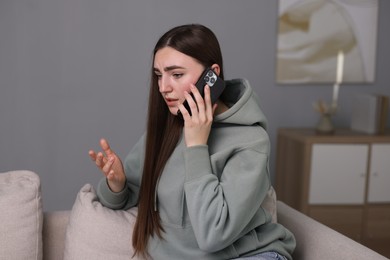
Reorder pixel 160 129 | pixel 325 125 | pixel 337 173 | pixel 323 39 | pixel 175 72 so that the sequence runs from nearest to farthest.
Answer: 1. pixel 175 72
2. pixel 160 129
3. pixel 337 173
4. pixel 325 125
5. pixel 323 39

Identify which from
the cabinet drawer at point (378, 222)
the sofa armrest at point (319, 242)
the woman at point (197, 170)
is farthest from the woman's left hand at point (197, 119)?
the cabinet drawer at point (378, 222)

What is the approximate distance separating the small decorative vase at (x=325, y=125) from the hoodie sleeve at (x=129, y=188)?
1.88m

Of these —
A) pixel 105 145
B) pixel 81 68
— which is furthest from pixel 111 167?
pixel 81 68

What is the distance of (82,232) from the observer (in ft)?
5.82

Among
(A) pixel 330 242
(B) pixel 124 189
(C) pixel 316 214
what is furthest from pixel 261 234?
(C) pixel 316 214

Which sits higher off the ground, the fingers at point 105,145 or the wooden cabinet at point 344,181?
the fingers at point 105,145

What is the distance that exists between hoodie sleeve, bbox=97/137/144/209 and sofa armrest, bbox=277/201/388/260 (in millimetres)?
532

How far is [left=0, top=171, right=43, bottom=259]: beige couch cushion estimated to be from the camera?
5.58 feet

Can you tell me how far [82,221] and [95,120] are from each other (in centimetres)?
184

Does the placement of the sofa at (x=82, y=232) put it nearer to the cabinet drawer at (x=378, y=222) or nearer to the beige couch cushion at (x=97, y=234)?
the beige couch cushion at (x=97, y=234)

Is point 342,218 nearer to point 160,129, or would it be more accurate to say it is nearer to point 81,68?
point 81,68

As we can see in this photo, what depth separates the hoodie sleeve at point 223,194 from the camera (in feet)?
4.99

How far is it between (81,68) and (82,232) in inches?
74.9

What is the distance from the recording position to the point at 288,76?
12.5ft
